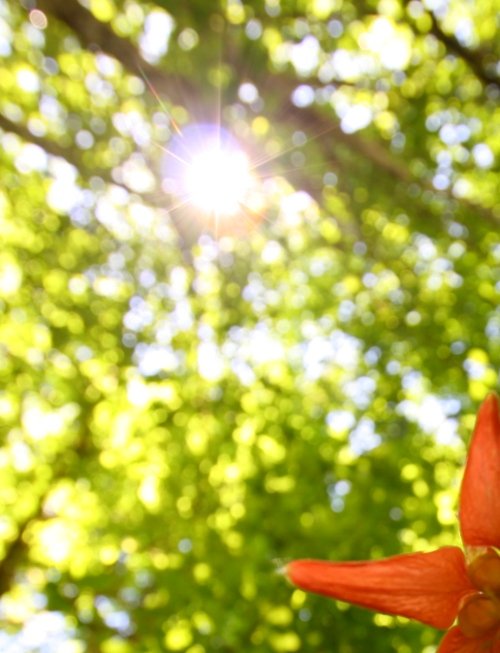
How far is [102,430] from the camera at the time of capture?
5848 millimetres

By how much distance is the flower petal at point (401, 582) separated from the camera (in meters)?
0.86

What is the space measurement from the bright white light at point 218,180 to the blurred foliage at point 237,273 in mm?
156

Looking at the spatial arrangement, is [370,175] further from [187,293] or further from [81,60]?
[81,60]

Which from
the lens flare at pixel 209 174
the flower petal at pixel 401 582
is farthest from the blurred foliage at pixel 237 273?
the flower petal at pixel 401 582

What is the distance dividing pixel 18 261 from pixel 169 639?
4.00 metres

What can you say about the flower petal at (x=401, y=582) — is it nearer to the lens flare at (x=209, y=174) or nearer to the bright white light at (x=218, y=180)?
the lens flare at (x=209, y=174)

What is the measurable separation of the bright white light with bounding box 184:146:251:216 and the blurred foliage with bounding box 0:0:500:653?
156mm

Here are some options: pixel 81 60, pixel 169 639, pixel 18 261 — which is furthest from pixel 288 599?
pixel 81 60

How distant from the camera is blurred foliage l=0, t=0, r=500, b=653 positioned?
4516mm

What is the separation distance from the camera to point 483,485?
2.90 feet

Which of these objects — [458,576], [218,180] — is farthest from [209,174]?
[458,576]

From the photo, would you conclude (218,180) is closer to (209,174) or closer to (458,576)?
(209,174)

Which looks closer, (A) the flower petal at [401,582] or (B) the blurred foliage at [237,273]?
(A) the flower petal at [401,582]

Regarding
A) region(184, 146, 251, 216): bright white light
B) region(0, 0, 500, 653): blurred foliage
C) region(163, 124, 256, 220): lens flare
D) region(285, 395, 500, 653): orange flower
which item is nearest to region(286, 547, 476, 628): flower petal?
region(285, 395, 500, 653): orange flower
